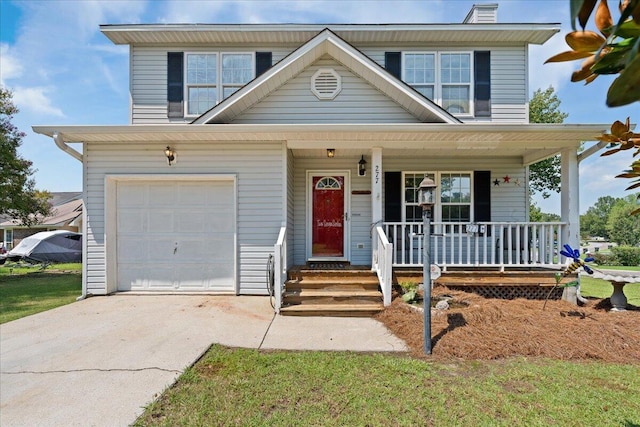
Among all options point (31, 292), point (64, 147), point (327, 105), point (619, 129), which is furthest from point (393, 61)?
point (31, 292)

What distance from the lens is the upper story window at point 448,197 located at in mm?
8281

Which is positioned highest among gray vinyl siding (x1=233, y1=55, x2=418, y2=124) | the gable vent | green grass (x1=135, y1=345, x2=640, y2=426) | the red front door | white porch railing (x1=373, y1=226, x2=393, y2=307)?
the gable vent

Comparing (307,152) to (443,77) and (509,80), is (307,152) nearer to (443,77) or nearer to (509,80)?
(443,77)

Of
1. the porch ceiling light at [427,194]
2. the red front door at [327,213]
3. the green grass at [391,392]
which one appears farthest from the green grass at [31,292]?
the porch ceiling light at [427,194]

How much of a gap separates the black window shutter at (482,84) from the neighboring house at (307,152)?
4cm

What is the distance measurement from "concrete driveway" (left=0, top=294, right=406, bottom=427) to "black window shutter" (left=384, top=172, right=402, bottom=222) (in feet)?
11.0

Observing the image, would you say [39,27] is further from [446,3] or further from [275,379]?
[446,3]

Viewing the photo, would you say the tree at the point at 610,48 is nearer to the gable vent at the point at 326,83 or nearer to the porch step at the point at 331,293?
the porch step at the point at 331,293

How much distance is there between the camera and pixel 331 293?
6043mm

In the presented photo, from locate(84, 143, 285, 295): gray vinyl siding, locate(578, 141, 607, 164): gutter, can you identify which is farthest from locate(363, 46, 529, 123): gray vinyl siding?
locate(84, 143, 285, 295): gray vinyl siding

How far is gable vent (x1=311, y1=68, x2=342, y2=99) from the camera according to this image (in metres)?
7.34

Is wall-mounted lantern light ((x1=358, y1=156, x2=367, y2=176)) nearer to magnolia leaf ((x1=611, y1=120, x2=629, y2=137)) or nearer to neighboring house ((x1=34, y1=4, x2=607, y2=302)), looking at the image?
neighboring house ((x1=34, y1=4, x2=607, y2=302))

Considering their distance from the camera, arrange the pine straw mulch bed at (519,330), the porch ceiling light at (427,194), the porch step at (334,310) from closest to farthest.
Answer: the pine straw mulch bed at (519,330)
the porch ceiling light at (427,194)
the porch step at (334,310)

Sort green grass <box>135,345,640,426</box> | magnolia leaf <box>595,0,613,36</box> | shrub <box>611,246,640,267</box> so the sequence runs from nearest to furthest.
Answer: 1. magnolia leaf <box>595,0,613,36</box>
2. green grass <box>135,345,640,426</box>
3. shrub <box>611,246,640,267</box>
